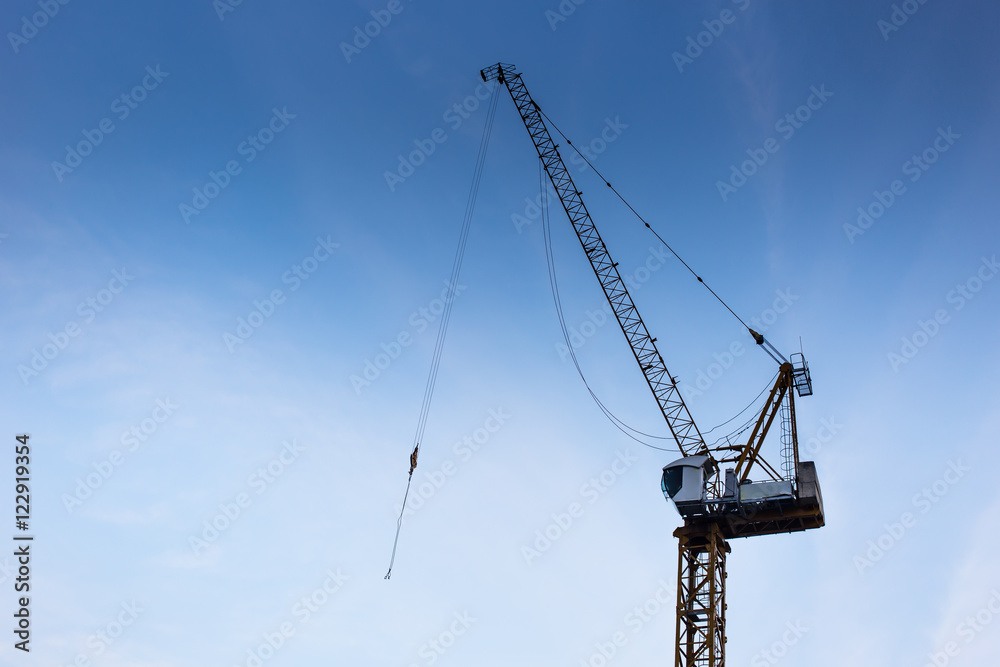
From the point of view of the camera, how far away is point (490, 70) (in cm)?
9112

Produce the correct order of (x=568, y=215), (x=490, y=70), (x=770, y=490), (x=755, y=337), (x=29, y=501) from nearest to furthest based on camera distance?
(x=29, y=501), (x=770, y=490), (x=755, y=337), (x=568, y=215), (x=490, y=70)

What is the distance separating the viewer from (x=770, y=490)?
65.9 meters

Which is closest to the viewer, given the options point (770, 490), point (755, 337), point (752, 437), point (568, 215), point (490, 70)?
point (770, 490)

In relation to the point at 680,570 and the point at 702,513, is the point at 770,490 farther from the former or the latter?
the point at 680,570

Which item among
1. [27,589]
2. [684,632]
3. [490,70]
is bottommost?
[27,589]

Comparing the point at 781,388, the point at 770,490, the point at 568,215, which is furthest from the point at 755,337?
the point at 568,215

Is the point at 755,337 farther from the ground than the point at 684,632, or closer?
farther from the ground

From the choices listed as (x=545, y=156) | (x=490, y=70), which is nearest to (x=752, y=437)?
(x=545, y=156)

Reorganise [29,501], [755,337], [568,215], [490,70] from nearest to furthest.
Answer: [29,501] < [755,337] < [568,215] < [490,70]

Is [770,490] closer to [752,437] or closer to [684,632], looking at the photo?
[752,437]

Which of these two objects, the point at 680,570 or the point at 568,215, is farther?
the point at 568,215

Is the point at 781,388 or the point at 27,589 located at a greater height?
the point at 781,388

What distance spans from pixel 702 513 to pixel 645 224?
30.5 metres

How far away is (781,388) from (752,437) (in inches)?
223
